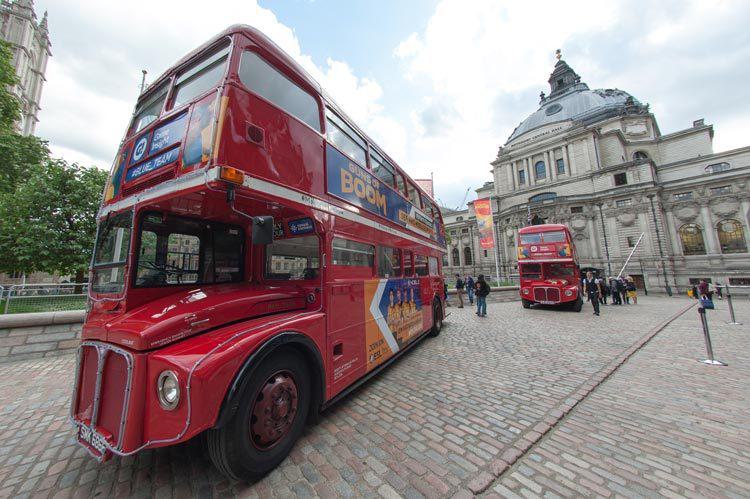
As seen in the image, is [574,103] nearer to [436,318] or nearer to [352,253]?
[436,318]

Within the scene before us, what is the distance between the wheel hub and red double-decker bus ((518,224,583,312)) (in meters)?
15.2

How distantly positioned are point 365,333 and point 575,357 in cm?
508

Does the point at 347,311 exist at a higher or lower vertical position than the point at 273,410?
higher

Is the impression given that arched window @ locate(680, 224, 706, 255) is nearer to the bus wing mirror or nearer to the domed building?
the domed building

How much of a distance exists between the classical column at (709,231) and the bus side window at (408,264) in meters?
47.7

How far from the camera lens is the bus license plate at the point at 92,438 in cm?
241

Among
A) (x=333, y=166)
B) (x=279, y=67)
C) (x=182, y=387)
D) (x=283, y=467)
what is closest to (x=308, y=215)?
(x=333, y=166)

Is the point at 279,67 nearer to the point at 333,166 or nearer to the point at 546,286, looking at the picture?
the point at 333,166

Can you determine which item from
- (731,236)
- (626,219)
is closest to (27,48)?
(626,219)

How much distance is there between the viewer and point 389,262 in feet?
19.2

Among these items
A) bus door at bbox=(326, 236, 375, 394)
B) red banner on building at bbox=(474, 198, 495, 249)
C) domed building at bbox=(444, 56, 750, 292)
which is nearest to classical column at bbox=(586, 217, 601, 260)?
domed building at bbox=(444, 56, 750, 292)

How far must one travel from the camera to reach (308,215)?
142 inches

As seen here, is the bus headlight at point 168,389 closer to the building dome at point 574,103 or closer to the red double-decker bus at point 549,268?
the red double-decker bus at point 549,268

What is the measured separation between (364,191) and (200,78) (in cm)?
271
